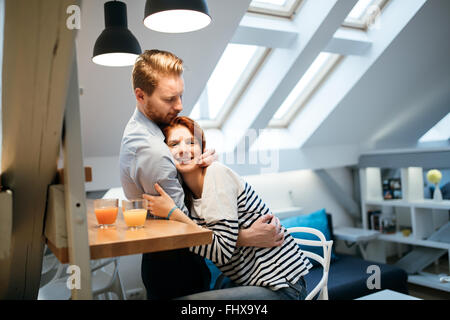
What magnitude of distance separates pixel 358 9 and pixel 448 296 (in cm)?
283

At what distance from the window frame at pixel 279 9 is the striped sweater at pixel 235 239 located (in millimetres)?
2021

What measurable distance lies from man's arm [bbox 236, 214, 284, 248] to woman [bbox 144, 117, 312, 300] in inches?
1.5

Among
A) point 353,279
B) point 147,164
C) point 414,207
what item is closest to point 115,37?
point 147,164

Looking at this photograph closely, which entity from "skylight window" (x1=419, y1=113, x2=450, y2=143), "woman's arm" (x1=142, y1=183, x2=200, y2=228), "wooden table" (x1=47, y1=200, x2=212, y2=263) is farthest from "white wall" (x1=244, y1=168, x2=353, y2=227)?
→ "wooden table" (x1=47, y1=200, x2=212, y2=263)

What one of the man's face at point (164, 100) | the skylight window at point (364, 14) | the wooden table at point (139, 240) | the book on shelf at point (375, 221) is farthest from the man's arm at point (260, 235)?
the book on shelf at point (375, 221)

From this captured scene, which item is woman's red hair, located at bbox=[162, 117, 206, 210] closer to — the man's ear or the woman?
the woman

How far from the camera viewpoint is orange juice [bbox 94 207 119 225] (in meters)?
1.12

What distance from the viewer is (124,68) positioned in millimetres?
2627

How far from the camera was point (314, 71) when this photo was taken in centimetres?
395

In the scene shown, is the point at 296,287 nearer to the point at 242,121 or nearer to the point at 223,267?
the point at 223,267

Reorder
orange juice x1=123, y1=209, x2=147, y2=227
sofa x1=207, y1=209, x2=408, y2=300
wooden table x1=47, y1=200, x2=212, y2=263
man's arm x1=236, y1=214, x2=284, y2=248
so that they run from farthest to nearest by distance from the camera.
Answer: sofa x1=207, y1=209, x2=408, y2=300, man's arm x1=236, y1=214, x2=284, y2=248, orange juice x1=123, y1=209, x2=147, y2=227, wooden table x1=47, y1=200, x2=212, y2=263

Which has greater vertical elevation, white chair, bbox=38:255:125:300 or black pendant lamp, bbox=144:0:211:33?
black pendant lamp, bbox=144:0:211:33

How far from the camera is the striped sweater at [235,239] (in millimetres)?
1278

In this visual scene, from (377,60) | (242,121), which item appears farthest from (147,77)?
(377,60)
